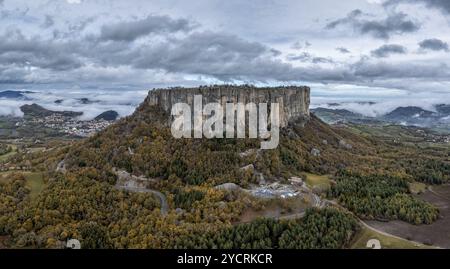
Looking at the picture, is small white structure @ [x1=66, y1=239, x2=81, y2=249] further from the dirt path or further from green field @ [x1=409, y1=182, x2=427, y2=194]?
green field @ [x1=409, y1=182, x2=427, y2=194]

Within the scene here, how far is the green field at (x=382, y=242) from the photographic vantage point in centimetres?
9738

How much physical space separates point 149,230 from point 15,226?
110 ft

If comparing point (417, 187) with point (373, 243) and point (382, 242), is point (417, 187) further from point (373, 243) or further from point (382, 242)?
point (373, 243)

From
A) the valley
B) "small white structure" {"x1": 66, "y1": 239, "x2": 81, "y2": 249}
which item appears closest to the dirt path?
the valley

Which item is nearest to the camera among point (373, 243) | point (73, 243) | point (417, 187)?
point (73, 243)

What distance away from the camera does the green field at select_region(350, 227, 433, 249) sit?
9738 centimetres

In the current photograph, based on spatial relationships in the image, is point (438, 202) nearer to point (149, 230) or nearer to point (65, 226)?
point (149, 230)

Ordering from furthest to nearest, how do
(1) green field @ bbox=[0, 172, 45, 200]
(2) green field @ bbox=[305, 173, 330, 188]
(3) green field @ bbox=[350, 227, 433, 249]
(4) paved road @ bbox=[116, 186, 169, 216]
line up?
(2) green field @ bbox=[305, 173, 330, 188]
(1) green field @ bbox=[0, 172, 45, 200]
(4) paved road @ bbox=[116, 186, 169, 216]
(3) green field @ bbox=[350, 227, 433, 249]

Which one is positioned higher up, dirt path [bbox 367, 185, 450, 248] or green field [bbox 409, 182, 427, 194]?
green field [bbox 409, 182, 427, 194]

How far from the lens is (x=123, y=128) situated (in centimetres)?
17100

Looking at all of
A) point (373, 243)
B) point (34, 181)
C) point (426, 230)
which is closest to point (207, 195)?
point (373, 243)

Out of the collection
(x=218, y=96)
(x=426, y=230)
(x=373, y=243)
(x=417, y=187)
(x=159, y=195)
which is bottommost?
(x=426, y=230)

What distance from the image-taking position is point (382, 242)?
99500 millimetres
